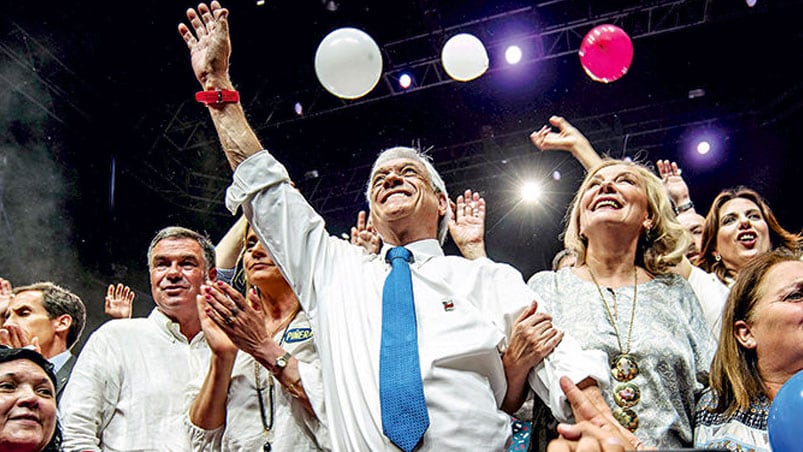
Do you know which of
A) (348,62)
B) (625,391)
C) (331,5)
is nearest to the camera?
(625,391)

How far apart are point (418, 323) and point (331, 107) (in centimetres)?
616

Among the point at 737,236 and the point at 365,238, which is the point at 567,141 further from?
the point at 365,238

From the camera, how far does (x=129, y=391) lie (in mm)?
2568

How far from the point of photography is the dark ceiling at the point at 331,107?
6.36m

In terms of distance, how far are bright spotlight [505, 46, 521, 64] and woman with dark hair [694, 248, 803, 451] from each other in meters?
5.34

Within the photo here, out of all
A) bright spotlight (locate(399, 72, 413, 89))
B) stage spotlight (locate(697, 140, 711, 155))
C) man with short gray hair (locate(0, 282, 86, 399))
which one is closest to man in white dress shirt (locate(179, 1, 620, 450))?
man with short gray hair (locate(0, 282, 86, 399))

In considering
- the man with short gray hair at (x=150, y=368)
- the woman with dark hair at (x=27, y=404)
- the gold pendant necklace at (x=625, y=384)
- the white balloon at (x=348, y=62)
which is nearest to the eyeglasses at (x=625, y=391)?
the gold pendant necklace at (x=625, y=384)

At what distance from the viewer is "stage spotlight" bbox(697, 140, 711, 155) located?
27.8ft

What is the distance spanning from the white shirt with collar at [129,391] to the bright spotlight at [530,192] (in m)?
7.39

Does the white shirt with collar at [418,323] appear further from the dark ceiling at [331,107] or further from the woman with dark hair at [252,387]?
the dark ceiling at [331,107]

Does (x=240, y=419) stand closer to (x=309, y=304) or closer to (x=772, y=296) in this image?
(x=309, y=304)

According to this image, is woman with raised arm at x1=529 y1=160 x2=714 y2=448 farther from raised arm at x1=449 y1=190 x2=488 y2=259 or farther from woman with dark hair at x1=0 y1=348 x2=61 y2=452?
woman with dark hair at x1=0 y1=348 x2=61 y2=452

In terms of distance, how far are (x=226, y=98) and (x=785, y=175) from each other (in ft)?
23.5

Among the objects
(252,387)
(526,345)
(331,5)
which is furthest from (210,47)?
(331,5)
